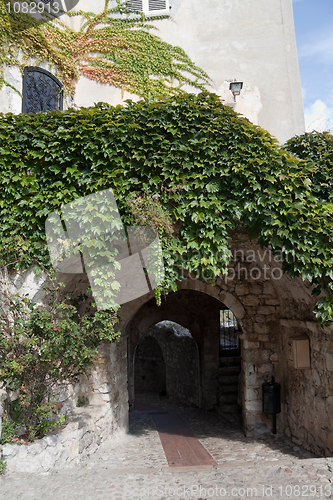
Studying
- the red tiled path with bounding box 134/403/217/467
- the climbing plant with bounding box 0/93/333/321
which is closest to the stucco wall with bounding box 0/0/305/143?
the climbing plant with bounding box 0/93/333/321

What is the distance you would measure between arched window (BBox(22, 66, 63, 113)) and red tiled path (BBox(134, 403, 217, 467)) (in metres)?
5.75

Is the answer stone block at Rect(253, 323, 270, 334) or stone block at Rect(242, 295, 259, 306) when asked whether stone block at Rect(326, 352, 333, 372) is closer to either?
stone block at Rect(253, 323, 270, 334)

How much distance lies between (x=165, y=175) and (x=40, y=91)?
324 centimetres

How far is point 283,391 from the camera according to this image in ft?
20.4

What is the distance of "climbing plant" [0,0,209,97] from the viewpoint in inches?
250

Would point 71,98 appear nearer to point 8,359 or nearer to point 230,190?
point 230,190

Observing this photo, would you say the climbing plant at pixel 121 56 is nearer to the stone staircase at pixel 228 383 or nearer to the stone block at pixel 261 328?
the stone block at pixel 261 328

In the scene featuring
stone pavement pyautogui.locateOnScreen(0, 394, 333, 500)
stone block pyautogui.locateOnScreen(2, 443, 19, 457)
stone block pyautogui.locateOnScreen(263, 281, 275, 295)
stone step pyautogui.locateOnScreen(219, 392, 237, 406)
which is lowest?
stone step pyautogui.locateOnScreen(219, 392, 237, 406)

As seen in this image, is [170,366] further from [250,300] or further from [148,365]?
[250,300]

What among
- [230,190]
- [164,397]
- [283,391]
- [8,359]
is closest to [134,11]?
[230,190]

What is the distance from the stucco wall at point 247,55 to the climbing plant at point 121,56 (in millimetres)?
171

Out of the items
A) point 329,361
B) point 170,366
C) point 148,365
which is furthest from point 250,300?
point 148,365

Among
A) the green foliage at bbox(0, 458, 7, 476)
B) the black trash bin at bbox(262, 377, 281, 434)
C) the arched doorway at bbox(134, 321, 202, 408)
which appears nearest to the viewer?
the green foliage at bbox(0, 458, 7, 476)

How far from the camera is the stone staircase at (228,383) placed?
8.39 meters
